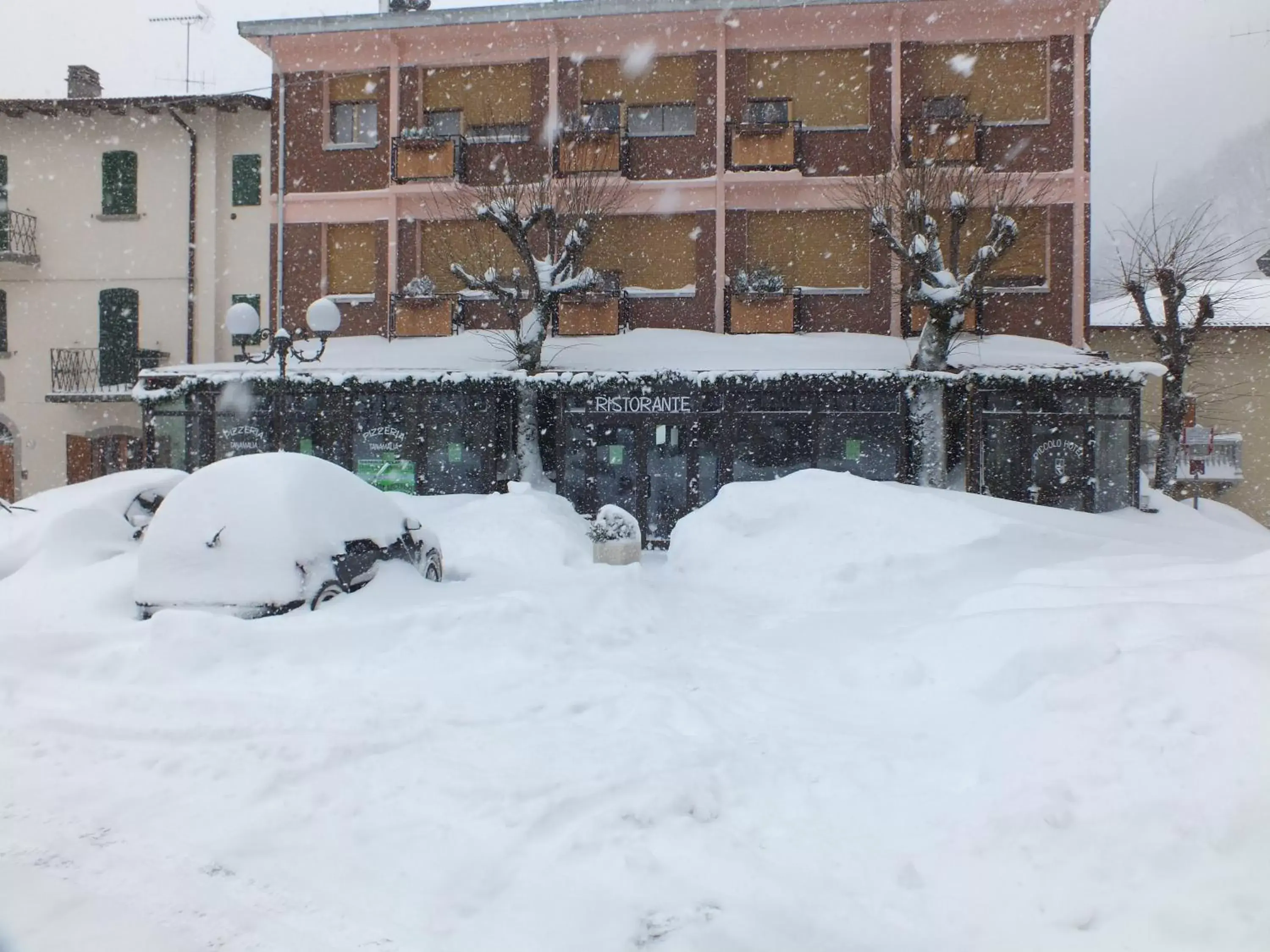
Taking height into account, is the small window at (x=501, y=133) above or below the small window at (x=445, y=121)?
below

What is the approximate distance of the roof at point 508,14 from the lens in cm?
1700

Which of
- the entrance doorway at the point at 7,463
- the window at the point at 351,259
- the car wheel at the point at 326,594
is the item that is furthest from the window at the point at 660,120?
the entrance doorway at the point at 7,463

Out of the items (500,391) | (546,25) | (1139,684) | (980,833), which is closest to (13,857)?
(980,833)

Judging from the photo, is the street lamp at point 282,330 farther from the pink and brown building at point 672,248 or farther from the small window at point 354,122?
the small window at point 354,122

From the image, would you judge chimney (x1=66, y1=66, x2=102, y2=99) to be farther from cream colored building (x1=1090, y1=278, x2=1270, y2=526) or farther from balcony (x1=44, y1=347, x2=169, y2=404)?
cream colored building (x1=1090, y1=278, x2=1270, y2=526)

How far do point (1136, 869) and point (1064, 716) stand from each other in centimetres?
109

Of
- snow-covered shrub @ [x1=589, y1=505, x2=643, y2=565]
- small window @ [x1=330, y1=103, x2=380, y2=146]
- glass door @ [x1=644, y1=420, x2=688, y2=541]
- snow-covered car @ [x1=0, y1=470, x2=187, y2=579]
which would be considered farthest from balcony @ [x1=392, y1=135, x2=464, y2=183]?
snow-covered shrub @ [x1=589, y1=505, x2=643, y2=565]

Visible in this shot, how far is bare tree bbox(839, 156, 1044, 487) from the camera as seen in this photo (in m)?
14.5

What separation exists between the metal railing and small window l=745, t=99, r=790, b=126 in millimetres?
13964

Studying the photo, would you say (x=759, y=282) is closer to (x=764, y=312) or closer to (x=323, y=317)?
(x=764, y=312)

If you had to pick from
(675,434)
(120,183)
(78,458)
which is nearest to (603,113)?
(675,434)

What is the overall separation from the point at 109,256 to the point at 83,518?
45.7 feet

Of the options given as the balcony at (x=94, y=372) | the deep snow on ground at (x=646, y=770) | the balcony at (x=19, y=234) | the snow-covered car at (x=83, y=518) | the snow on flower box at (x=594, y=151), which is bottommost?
the deep snow on ground at (x=646, y=770)

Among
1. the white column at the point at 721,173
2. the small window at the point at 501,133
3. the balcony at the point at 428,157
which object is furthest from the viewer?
the small window at the point at 501,133
